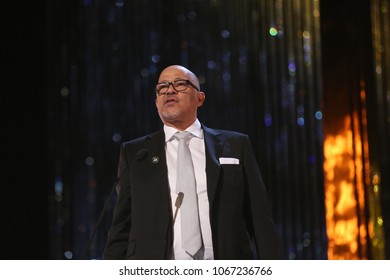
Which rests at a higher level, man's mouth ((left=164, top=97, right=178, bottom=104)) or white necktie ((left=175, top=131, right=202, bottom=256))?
man's mouth ((left=164, top=97, right=178, bottom=104))

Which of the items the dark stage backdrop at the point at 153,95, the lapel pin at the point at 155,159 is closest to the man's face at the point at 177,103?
the lapel pin at the point at 155,159

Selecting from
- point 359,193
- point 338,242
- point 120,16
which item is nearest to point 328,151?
point 359,193

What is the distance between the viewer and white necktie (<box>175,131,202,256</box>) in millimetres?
1904

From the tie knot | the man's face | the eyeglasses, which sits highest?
the eyeglasses

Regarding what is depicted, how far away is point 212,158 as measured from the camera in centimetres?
202

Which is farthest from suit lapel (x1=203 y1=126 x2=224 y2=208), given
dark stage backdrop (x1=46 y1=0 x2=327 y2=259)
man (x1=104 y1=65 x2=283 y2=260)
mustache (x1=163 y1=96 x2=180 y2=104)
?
dark stage backdrop (x1=46 y1=0 x2=327 y2=259)

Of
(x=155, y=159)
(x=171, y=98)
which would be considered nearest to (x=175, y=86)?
(x=171, y=98)

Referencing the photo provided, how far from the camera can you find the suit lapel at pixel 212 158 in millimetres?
1961

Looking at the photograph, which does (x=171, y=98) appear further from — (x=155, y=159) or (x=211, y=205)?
(x=211, y=205)

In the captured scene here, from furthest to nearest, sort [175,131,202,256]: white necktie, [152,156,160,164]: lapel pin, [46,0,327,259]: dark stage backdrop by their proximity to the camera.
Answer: [46,0,327,259]: dark stage backdrop < [152,156,160,164]: lapel pin < [175,131,202,256]: white necktie

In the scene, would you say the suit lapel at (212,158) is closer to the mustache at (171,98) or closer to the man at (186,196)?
the man at (186,196)

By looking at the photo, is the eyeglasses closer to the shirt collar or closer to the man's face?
the man's face

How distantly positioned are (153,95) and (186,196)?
784 millimetres

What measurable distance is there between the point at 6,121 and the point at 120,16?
0.67m
